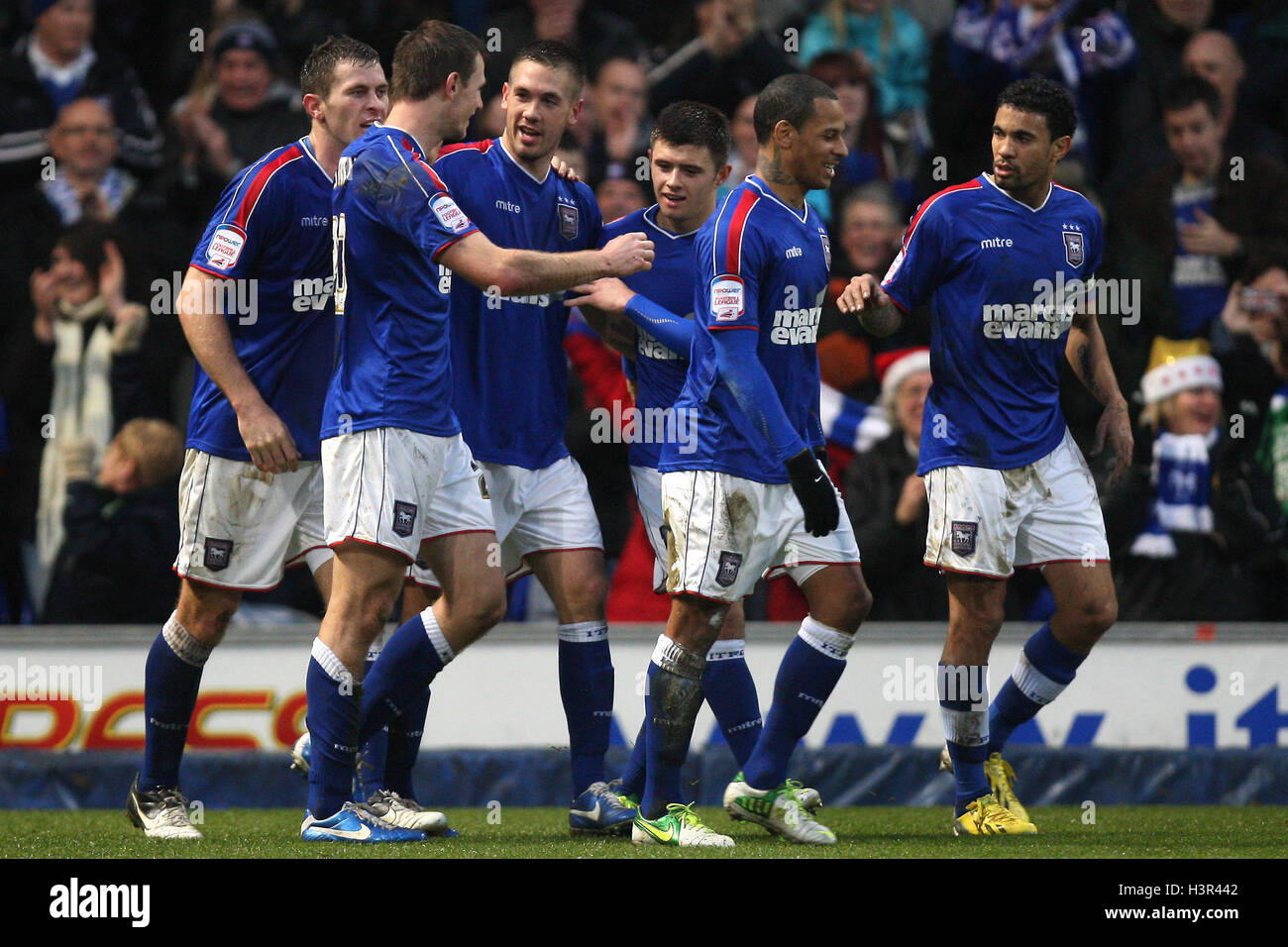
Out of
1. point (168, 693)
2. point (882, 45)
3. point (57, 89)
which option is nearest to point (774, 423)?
point (168, 693)

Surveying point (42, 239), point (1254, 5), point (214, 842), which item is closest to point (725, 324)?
point (214, 842)

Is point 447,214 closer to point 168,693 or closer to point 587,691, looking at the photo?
point 587,691

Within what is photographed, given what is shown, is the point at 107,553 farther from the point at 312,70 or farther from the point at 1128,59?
the point at 1128,59

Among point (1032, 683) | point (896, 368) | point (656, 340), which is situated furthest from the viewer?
point (896, 368)

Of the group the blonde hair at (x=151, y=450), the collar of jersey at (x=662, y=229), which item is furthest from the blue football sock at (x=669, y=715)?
the blonde hair at (x=151, y=450)

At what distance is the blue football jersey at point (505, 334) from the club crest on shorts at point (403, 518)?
2.52 ft

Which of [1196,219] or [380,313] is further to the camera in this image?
[1196,219]

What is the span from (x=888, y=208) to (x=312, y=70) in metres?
3.82

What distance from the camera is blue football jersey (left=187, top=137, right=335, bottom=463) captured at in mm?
5363

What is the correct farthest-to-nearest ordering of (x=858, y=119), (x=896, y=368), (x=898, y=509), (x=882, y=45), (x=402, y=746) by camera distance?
(x=882, y=45) < (x=858, y=119) < (x=896, y=368) < (x=898, y=509) < (x=402, y=746)

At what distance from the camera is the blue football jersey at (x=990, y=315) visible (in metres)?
5.71

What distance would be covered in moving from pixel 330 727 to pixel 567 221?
1936 mm

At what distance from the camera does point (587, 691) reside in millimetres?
5547

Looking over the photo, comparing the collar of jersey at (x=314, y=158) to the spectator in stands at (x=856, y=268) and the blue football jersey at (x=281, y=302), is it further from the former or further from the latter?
the spectator in stands at (x=856, y=268)
